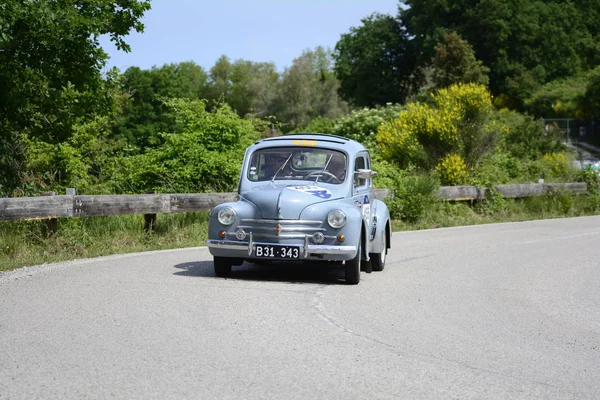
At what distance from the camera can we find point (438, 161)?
2858 cm

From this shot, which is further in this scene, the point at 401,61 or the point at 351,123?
the point at 401,61

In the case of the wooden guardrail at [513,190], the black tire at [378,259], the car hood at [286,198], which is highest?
the car hood at [286,198]

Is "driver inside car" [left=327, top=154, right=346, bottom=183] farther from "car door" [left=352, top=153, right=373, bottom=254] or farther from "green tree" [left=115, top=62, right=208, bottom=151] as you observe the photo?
"green tree" [left=115, top=62, right=208, bottom=151]

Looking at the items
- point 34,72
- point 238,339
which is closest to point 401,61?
point 34,72

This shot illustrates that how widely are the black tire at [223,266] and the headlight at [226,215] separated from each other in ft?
1.73

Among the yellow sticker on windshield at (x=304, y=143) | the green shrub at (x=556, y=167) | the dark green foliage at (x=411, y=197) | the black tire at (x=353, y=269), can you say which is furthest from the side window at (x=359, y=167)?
the green shrub at (x=556, y=167)

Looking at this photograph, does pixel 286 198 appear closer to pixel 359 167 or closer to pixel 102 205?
pixel 359 167

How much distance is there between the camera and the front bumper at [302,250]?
36.9 feet

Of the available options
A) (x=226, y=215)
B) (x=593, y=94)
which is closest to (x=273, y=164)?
(x=226, y=215)

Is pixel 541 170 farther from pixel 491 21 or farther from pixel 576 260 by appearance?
pixel 491 21

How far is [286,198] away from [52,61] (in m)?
8.29

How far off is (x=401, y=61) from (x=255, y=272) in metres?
76.8

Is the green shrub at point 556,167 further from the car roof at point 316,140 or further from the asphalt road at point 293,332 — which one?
the car roof at point 316,140

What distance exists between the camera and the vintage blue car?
37.2ft
